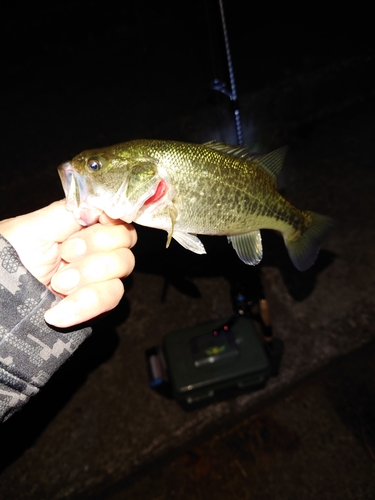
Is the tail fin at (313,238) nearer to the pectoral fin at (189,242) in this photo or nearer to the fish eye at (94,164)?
the pectoral fin at (189,242)

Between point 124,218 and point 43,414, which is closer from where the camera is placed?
point 124,218

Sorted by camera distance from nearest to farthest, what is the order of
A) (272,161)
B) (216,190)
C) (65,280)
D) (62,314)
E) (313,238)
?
1. (62,314)
2. (65,280)
3. (216,190)
4. (272,161)
5. (313,238)

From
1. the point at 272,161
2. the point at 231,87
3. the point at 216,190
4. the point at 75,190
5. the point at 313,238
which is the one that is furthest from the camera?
the point at 231,87

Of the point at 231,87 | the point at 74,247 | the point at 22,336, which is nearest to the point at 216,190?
the point at 74,247

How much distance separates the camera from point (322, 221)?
2033mm

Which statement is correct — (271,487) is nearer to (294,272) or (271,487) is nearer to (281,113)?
(294,272)

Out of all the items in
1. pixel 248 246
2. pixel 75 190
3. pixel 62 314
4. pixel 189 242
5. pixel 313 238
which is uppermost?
pixel 75 190

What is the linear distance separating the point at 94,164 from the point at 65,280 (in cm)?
58

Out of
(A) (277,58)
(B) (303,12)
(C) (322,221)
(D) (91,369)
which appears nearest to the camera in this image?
(C) (322,221)

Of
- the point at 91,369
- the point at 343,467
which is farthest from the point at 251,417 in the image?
Answer: the point at 91,369

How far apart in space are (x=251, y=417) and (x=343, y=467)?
2.26ft

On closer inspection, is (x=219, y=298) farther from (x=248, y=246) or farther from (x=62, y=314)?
(x=62, y=314)

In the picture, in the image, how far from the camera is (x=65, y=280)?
1.45 m

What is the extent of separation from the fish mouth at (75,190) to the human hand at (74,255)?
0.10m
